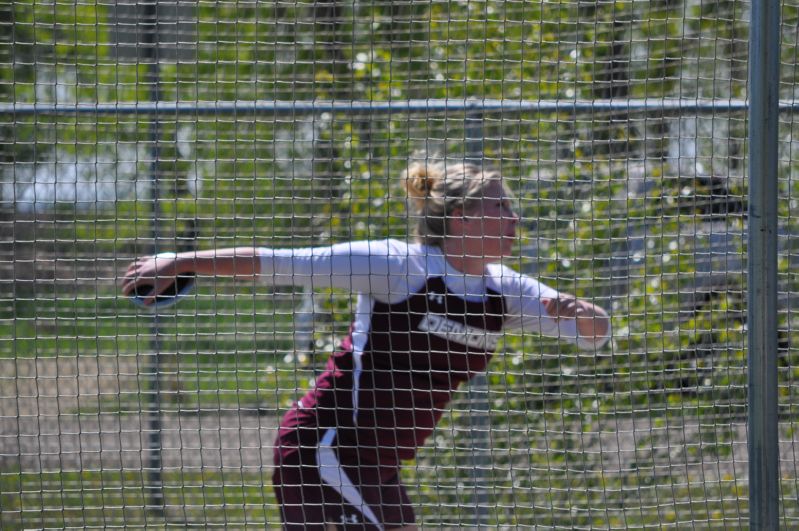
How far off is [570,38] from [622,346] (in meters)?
1.35

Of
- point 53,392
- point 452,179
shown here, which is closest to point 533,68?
point 452,179

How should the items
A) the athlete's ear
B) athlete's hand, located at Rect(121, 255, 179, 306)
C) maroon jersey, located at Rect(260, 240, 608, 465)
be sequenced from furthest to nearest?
the athlete's ear
maroon jersey, located at Rect(260, 240, 608, 465)
athlete's hand, located at Rect(121, 255, 179, 306)

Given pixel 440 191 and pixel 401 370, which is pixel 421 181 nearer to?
pixel 440 191

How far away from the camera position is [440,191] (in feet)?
8.11

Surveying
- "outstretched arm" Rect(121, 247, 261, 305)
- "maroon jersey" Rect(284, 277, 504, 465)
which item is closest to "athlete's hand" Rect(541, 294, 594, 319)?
"maroon jersey" Rect(284, 277, 504, 465)

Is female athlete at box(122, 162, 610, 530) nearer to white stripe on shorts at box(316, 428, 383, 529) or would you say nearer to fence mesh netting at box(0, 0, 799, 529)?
white stripe on shorts at box(316, 428, 383, 529)

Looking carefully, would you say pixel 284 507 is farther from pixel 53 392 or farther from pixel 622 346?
pixel 53 392

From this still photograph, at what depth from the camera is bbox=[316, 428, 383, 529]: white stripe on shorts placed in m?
2.36

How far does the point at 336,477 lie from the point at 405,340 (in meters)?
0.38

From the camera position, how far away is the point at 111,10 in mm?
4660

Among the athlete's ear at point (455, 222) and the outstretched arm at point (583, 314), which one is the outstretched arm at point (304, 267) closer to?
the athlete's ear at point (455, 222)

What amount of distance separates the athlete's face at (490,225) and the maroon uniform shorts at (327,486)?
60cm

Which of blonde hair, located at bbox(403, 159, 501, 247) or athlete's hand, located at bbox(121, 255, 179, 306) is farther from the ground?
blonde hair, located at bbox(403, 159, 501, 247)

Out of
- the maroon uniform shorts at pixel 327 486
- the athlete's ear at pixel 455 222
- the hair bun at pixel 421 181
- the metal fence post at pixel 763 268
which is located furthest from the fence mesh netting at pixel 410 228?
the metal fence post at pixel 763 268
